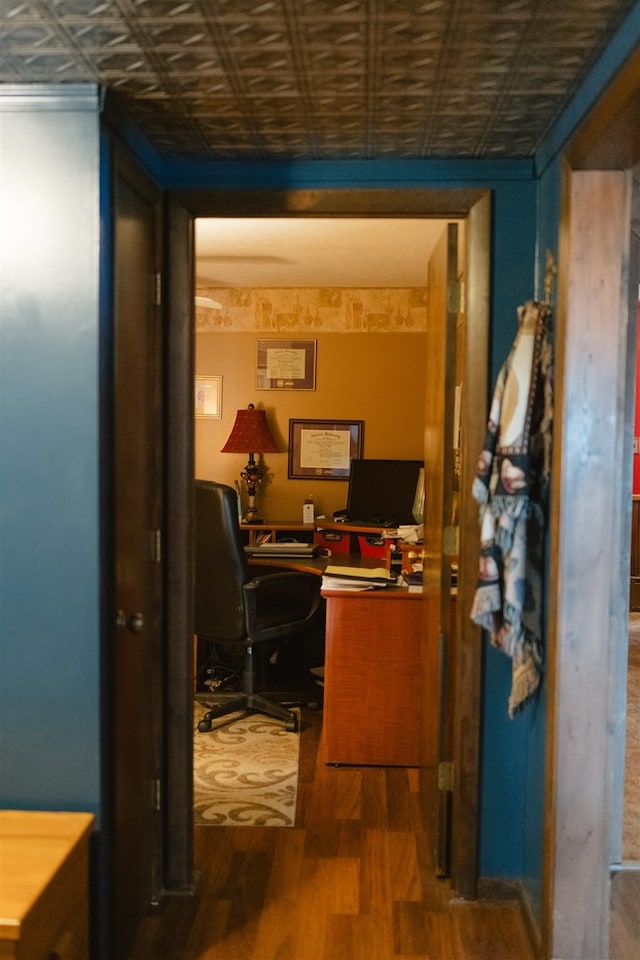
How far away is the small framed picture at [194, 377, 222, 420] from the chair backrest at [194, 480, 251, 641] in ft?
5.07

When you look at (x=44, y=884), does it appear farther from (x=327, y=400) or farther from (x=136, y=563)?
(x=327, y=400)

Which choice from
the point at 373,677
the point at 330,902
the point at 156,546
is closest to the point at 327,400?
the point at 373,677

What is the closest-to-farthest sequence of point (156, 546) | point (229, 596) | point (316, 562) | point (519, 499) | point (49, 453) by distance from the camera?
point (49, 453) → point (519, 499) → point (156, 546) → point (229, 596) → point (316, 562)

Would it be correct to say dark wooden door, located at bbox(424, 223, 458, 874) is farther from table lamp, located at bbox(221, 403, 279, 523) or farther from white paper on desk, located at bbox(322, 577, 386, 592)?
table lamp, located at bbox(221, 403, 279, 523)

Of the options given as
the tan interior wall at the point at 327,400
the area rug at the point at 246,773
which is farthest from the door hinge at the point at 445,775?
the tan interior wall at the point at 327,400

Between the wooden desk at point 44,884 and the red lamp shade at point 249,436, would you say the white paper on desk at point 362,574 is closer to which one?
the red lamp shade at point 249,436

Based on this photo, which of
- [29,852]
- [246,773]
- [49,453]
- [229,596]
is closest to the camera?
[29,852]

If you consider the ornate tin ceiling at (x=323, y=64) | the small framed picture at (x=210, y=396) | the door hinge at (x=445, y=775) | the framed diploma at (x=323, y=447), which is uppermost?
the ornate tin ceiling at (x=323, y=64)

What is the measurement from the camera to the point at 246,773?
3506mm

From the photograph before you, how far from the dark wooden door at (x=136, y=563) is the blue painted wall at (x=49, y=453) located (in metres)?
0.11

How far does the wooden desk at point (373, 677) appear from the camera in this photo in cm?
356

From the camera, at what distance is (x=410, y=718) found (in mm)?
3576

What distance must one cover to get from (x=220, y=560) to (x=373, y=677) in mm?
922

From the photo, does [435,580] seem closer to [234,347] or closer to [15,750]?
[15,750]
